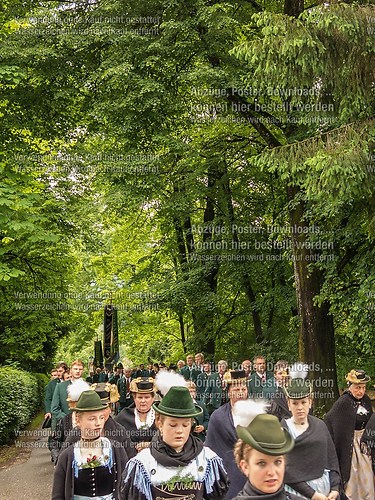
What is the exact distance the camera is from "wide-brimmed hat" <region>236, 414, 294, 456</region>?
331 cm

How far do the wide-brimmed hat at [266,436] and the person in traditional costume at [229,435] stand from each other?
2.81 meters

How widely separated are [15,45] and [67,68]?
A: 1.47m

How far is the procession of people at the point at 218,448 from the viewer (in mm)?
3508

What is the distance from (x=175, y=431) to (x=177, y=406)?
0.55ft

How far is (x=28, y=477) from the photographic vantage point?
1322 centimetres

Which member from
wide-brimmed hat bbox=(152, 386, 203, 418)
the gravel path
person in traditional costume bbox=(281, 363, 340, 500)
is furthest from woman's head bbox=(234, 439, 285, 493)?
the gravel path

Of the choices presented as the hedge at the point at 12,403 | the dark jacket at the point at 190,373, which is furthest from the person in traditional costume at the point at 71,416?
the hedge at the point at 12,403

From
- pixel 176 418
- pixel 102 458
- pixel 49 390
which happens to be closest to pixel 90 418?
pixel 102 458

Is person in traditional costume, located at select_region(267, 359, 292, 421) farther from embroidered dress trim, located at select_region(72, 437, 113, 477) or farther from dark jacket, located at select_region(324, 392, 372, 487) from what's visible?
embroidered dress trim, located at select_region(72, 437, 113, 477)

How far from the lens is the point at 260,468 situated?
333 cm

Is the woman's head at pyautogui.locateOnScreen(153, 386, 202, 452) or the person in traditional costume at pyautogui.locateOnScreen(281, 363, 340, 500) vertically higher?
the woman's head at pyautogui.locateOnScreen(153, 386, 202, 452)

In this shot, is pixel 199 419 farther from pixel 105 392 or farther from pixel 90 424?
pixel 90 424

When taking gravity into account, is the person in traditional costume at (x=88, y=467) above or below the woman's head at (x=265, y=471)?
below

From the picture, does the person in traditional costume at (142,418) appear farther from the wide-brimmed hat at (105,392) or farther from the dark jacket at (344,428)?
the dark jacket at (344,428)
